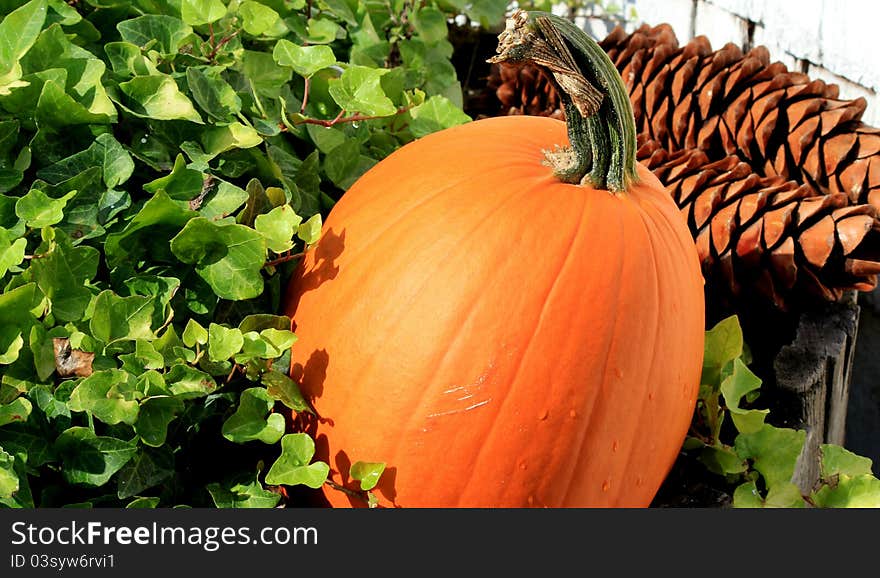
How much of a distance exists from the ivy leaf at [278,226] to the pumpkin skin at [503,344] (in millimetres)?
69

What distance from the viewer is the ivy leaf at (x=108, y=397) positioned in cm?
73

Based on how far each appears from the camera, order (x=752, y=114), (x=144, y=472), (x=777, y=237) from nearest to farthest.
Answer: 1. (x=144, y=472)
2. (x=777, y=237)
3. (x=752, y=114)

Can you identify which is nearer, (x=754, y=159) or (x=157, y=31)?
(x=157, y=31)

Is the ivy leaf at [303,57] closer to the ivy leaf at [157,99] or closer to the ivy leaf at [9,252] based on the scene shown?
the ivy leaf at [157,99]

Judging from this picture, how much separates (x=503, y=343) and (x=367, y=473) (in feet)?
0.54

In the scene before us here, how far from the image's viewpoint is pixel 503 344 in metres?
0.81

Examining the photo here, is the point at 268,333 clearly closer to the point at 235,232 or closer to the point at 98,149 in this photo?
the point at 235,232

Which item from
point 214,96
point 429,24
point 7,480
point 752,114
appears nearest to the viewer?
point 7,480

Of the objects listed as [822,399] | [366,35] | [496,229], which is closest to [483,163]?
[496,229]

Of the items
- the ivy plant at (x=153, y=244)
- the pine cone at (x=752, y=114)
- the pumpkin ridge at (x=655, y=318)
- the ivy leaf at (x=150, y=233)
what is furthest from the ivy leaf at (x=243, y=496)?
the pine cone at (x=752, y=114)

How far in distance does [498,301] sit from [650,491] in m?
0.26

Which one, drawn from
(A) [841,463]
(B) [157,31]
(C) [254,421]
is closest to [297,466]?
(C) [254,421]

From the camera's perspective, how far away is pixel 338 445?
0.88 m

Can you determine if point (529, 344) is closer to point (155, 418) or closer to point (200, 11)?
point (155, 418)
